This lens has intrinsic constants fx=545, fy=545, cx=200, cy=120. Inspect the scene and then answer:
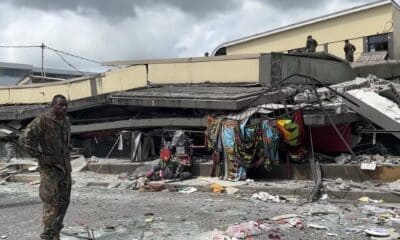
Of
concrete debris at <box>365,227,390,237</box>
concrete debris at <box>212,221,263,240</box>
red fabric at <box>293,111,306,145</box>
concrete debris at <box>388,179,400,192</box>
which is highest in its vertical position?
red fabric at <box>293,111,306,145</box>

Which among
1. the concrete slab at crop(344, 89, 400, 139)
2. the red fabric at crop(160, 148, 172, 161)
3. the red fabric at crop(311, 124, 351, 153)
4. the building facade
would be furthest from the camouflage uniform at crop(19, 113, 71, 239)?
the building facade

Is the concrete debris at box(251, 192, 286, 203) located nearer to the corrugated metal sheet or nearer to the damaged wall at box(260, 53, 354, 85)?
the damaged wall at box(260, 53, 354, 85)

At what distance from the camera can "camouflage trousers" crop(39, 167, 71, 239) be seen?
6.45 meters

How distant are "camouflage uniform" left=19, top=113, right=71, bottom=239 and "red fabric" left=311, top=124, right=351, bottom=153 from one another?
7802 mm

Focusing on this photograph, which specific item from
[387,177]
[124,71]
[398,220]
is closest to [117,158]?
[124,71]

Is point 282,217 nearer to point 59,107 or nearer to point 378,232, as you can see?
point 378,232

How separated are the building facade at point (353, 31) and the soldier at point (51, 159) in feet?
71.2

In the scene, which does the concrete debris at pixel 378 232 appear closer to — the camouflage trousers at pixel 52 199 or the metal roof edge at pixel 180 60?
the camouflage trousers at pixel 52 199

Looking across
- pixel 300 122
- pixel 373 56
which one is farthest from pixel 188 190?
pixel 373 56

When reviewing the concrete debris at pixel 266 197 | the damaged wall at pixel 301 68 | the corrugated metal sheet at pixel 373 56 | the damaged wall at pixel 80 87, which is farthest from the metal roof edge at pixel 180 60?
the corrugated metal sheet at pixel 373 56

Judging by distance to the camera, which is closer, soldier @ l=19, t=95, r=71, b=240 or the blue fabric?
soldier @ l=19, t=95, r=71, b=240

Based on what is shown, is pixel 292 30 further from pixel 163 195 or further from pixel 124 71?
pixel 163 195

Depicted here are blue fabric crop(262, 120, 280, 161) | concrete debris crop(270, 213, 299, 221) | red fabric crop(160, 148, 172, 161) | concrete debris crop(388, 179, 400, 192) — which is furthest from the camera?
red fabric crop(160, 148, 172, 161)

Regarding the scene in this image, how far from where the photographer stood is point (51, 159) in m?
6.48
